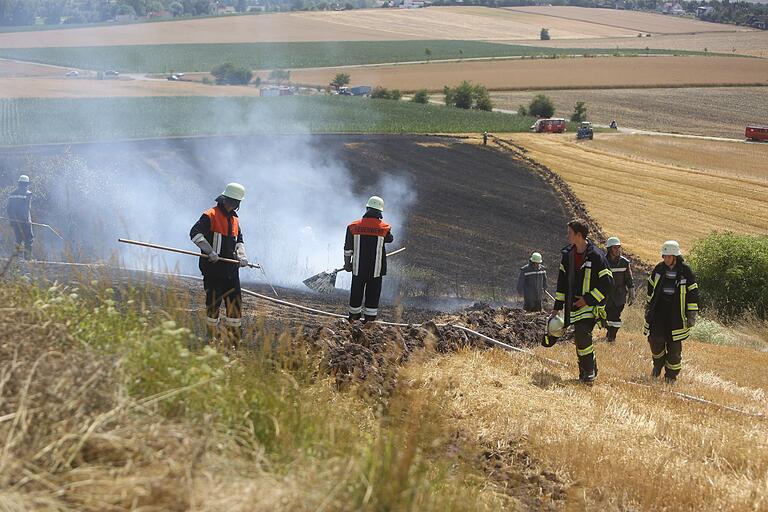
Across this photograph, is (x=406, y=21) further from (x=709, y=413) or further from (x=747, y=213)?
(x=709, y=413)

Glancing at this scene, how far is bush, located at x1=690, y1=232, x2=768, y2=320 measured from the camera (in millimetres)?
19906

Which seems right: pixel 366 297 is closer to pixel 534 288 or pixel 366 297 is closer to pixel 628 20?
pixel 534 288

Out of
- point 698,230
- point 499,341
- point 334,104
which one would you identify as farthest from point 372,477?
point 334,104

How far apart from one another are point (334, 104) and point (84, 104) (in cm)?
1586

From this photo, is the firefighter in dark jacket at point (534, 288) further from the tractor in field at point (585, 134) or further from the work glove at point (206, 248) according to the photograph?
the tractor in field at point (585, 134)

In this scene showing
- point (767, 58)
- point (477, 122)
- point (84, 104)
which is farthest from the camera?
point (767, 58)

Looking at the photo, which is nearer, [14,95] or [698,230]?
[698,230]

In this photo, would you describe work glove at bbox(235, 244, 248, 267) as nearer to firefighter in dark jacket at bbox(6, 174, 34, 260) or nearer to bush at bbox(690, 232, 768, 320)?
firefighter in dark jacket at bbox(6, 174, 34, 260)

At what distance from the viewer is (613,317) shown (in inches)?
534

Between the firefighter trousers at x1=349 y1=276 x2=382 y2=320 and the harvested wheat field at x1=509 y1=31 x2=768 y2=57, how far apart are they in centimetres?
10348

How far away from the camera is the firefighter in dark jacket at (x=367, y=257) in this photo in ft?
36.7

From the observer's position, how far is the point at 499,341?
11.8 meters

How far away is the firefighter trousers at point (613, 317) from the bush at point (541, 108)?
50680 mm

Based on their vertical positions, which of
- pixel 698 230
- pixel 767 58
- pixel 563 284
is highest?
pixel 767 58
